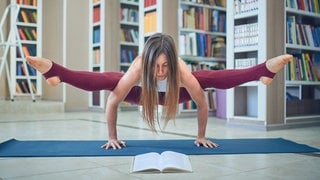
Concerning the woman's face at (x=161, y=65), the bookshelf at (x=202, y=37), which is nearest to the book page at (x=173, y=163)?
the woman's face at (x=161, y=65)

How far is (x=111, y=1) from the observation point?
19.6 ft

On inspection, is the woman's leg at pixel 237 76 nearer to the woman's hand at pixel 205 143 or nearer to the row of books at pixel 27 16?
the woman's hand at pixel 205 143

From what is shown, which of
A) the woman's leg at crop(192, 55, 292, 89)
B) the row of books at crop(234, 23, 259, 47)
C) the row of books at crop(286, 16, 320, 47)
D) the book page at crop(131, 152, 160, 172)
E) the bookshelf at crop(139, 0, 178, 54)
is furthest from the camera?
the bookshelf at crop(139, 0, 178, 54)

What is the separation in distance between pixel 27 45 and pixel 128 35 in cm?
186

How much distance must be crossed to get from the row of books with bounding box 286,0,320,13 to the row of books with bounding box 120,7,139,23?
3218mm

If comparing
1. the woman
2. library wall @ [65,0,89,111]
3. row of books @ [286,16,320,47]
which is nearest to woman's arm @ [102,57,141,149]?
the woman

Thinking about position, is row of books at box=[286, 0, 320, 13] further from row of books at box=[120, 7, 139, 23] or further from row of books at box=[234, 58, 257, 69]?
row of books at box=[120, 7, 139, 23]

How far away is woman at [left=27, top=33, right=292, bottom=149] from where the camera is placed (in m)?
2.14

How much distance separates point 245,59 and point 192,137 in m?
1.13

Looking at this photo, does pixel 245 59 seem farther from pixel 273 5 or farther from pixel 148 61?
pixel 148 61

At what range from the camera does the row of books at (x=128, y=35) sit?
632 centimetres

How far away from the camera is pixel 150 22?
494 centimetres

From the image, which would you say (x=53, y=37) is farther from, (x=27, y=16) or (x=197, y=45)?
(x=197, y=45)

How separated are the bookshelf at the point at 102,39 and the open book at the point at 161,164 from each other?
13.5 feet
